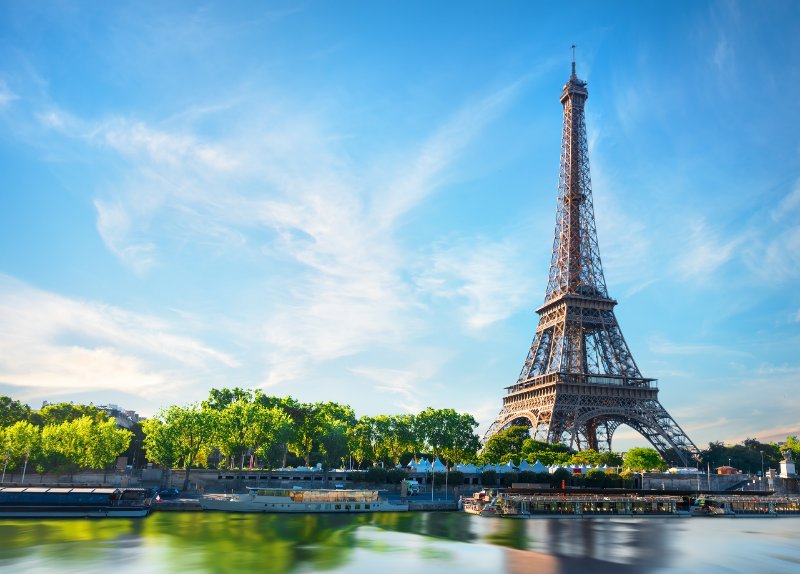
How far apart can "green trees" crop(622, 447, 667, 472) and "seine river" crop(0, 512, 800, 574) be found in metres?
33.6

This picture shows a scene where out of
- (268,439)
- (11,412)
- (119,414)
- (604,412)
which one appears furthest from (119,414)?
(604,412)

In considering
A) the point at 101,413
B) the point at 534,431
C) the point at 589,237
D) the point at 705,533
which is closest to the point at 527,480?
the point at 534,431

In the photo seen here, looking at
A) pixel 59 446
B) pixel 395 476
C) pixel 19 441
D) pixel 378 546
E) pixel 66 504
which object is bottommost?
pixel 378 546

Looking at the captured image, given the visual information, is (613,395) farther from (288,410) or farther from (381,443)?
(288,410)

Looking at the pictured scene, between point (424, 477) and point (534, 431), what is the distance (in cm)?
3004

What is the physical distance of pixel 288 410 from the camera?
427ft

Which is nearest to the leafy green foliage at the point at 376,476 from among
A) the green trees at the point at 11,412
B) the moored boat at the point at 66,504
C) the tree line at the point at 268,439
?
the tree line at the point at 268,439

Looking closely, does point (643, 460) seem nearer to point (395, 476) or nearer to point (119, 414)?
point (395, 476)

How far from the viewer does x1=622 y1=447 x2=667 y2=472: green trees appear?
110000 millimetres

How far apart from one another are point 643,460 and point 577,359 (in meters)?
24.9

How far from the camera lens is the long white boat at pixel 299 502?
79.3m

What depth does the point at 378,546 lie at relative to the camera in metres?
53.1

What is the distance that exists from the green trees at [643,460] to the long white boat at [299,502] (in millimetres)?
45804

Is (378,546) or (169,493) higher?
(169,493)
